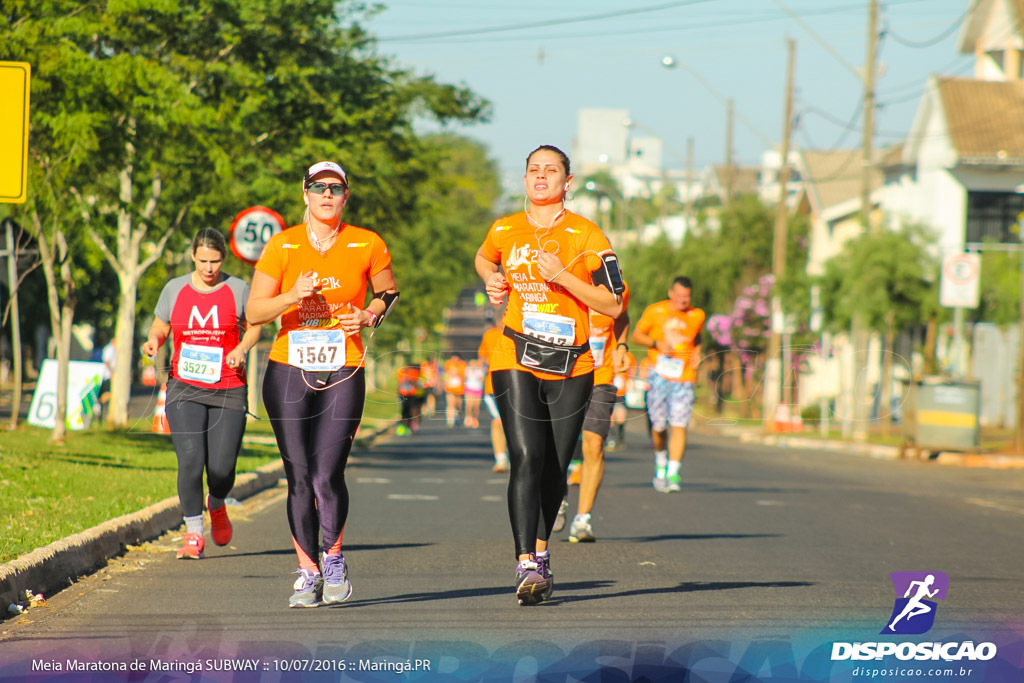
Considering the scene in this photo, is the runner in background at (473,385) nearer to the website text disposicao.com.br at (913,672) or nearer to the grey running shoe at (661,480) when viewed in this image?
the grey running shoe at (661,480)

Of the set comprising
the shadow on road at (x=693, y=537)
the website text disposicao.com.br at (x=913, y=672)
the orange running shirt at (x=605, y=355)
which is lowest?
the shadow on road at (x=693, y=537)

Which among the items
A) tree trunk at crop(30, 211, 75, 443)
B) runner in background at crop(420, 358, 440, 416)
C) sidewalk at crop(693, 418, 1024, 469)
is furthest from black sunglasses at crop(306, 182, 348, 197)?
tree trunk at crop(30, 211, 75, 443)

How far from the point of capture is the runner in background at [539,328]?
7250 mm

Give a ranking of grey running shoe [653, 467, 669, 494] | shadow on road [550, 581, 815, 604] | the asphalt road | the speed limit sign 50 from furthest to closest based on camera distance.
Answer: the speed limit sign 50 → grey running shoe [653, 467, 669, 494] → shadow on road [550, 581, 815, 604] → the asphalt road

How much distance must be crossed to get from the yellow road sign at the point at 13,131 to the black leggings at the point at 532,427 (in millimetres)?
3414

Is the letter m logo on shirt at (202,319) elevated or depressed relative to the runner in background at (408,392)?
elevated

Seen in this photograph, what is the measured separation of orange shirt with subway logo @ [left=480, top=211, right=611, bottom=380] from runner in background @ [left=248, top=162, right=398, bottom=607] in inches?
23.5

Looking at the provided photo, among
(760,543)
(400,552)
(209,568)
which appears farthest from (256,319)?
(760,543)

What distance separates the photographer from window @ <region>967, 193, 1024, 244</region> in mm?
42219

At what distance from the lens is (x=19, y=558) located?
788 centimetres

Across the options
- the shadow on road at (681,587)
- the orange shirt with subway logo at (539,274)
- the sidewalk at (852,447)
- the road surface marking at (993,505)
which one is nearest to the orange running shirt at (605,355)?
the shadow on road at (681,587)

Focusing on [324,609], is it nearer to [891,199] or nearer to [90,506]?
[90,506]

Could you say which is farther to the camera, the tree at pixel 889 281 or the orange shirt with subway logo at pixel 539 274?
the tree at pixel 889 281

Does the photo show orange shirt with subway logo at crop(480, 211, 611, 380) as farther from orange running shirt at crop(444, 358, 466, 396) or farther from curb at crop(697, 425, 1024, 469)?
orange running shirt at crop(444, 358, 466, 396)
